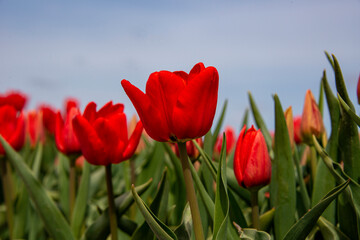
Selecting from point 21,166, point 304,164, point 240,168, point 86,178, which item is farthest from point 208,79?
point 304,164

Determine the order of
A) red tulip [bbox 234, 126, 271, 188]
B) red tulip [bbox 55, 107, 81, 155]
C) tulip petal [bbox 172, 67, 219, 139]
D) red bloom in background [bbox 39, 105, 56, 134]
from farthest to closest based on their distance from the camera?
red bloom in background [bbox 39, 105, 56, 134], red tulip [bbox 55, 107, 81, 155], red tulip [bbox 234, 126, 271, 188], tulip petal [bbox 172, 67, 219, 139]

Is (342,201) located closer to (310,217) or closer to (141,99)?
(310,217)

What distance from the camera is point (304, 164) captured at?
148cm

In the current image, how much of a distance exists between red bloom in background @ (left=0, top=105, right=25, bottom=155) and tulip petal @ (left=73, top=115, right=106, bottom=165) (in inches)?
20.9

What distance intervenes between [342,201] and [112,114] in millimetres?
585

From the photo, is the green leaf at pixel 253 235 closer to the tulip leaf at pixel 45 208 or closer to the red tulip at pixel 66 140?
the tulip leaf at pixel 45 208

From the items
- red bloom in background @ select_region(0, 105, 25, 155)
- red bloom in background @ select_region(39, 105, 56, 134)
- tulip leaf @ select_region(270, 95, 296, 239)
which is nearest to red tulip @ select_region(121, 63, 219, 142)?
tulip leaf @ select_region(270, 95, 296, 239)

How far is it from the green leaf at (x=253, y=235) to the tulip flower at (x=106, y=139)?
1.09 feet

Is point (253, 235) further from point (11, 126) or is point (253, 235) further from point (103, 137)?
point (11, 126)

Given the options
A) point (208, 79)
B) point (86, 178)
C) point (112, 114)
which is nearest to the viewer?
point (208, 79)

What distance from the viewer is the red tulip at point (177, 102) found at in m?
0.70

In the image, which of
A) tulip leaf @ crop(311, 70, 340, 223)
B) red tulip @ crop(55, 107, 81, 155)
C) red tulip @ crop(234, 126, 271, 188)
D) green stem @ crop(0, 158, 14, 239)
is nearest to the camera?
red tulip @ crop(234, 126, 271, 188)

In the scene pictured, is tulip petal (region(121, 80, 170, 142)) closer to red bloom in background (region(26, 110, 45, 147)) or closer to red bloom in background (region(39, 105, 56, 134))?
red bloom in background (region(26, 110, 45, 147))

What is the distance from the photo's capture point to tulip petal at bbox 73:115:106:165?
0.94 metres
